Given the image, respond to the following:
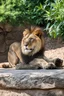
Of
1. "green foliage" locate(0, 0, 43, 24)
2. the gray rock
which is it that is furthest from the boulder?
"green foliage" locate(0, 0, 43, 24)

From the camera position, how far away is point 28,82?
272 centimetres

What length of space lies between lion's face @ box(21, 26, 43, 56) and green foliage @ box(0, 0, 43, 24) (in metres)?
3.60

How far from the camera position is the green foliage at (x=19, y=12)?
7.15 metres

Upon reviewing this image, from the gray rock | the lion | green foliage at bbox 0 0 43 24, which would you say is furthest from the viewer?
green foliage at bbox 0 0 43 24

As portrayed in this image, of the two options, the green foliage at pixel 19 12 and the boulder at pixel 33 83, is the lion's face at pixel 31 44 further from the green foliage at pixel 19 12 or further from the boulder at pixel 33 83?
the green foliage at pixel 19 12

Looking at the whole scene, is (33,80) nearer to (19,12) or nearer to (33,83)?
(33,83)

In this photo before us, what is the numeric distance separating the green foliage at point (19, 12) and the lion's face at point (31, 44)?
3595mm

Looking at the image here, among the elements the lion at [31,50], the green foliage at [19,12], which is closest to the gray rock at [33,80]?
the lion at [31,50]

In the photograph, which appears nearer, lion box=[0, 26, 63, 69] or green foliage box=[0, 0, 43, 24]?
lion box=[0, 26, 63, 69]

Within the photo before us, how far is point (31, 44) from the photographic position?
3.47 m

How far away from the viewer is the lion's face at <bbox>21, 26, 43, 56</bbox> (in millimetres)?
3465

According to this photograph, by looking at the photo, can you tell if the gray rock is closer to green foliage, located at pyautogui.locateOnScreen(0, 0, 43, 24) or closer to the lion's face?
the lion's face

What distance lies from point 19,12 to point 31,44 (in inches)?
150

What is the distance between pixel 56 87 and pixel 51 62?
76cm
